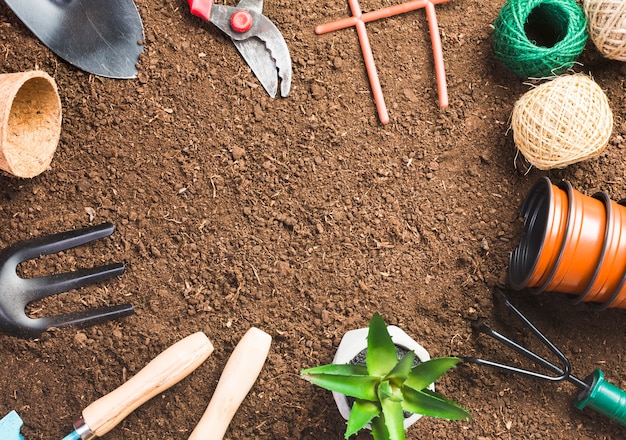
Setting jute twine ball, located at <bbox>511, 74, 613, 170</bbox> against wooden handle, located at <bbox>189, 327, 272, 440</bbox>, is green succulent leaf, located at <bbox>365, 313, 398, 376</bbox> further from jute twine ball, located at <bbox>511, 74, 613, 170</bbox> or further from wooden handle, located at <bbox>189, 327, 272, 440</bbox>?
jute twine ball, located at <bbox>511, 74, 613, 170</bbox>

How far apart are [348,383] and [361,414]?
0.19ft

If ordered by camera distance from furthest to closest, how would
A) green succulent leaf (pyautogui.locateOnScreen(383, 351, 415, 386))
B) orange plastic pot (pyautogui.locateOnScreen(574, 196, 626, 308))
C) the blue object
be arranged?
the blue object → orange plastic pot (pyautogui.locateOnScreen(574, 196, 626, 308)) → green succulent leaf (pyautogui.locateOnScreen(383, 351, 415, 386))

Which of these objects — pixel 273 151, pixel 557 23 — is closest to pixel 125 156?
pixel 273 151

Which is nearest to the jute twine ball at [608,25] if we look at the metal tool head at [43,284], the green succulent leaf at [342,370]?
the green succulent leaf at [342,370]

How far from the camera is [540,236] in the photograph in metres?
1.27

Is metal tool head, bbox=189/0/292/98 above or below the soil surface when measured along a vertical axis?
above

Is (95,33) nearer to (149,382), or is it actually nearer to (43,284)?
(43,284)

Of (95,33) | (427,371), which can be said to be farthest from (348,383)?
(95,33)

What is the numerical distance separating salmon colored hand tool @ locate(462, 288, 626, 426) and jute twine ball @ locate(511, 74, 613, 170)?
0.32 meters

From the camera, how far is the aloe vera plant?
106cm

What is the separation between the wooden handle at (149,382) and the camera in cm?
120

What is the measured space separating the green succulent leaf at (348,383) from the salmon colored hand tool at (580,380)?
0.29 metres

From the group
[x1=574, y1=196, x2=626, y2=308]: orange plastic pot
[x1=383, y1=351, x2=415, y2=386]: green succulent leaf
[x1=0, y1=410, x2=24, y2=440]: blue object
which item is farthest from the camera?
[x1=0, y1=410, x2=24, y2=440]: blue object

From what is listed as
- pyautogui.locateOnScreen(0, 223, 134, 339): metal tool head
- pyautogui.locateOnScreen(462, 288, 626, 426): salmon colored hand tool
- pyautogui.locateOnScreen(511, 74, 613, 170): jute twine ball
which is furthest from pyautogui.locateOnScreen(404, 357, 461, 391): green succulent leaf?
pyautogui.locateOnScreen(0, 223, 134, 339): metal tool head
